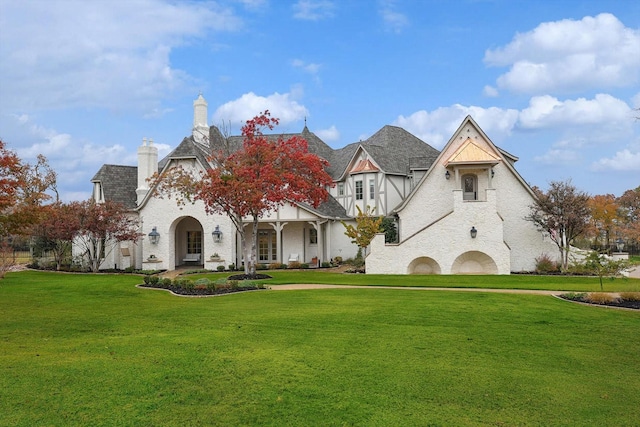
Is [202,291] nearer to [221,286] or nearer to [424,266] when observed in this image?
[221,286]

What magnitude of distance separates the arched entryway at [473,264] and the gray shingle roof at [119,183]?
21.2 meters

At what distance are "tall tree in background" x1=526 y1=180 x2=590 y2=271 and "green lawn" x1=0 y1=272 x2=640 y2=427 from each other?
14.9m

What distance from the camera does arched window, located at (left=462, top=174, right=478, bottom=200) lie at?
30.5m

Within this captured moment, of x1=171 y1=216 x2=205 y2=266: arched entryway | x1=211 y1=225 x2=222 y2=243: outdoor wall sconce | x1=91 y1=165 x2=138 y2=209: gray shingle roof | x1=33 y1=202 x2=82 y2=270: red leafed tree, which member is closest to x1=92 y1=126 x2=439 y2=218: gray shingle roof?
x1=91 y1=165 x2=138 y2=209: gray shingle roof

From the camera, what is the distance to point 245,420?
5.95 m

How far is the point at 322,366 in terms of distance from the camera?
7957 millimetres

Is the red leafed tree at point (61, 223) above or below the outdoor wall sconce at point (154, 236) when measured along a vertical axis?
above

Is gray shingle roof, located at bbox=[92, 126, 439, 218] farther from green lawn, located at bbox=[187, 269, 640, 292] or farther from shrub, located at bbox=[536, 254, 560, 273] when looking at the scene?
green lawn, located at bbox=[187, 269, 640, 292]

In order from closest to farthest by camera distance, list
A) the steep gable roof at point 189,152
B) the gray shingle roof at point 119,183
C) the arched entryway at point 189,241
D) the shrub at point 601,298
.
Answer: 1. the shrub at point 601,298
2. the steep gable roof at point 189,152
3. the gray shingle roof at point 119,183
4. the arched entryway at point 189,241

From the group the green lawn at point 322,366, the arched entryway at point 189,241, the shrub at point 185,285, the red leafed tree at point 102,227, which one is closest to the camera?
the green lawn at point 322,366

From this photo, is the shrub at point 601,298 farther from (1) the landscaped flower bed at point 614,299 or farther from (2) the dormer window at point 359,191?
(2) the dormer window at point 359,191

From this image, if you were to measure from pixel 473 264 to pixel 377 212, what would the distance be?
363 inches

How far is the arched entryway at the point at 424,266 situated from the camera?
93.5 feet

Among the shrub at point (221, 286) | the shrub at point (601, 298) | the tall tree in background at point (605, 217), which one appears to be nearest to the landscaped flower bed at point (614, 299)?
the shrub at point (601, 298)
